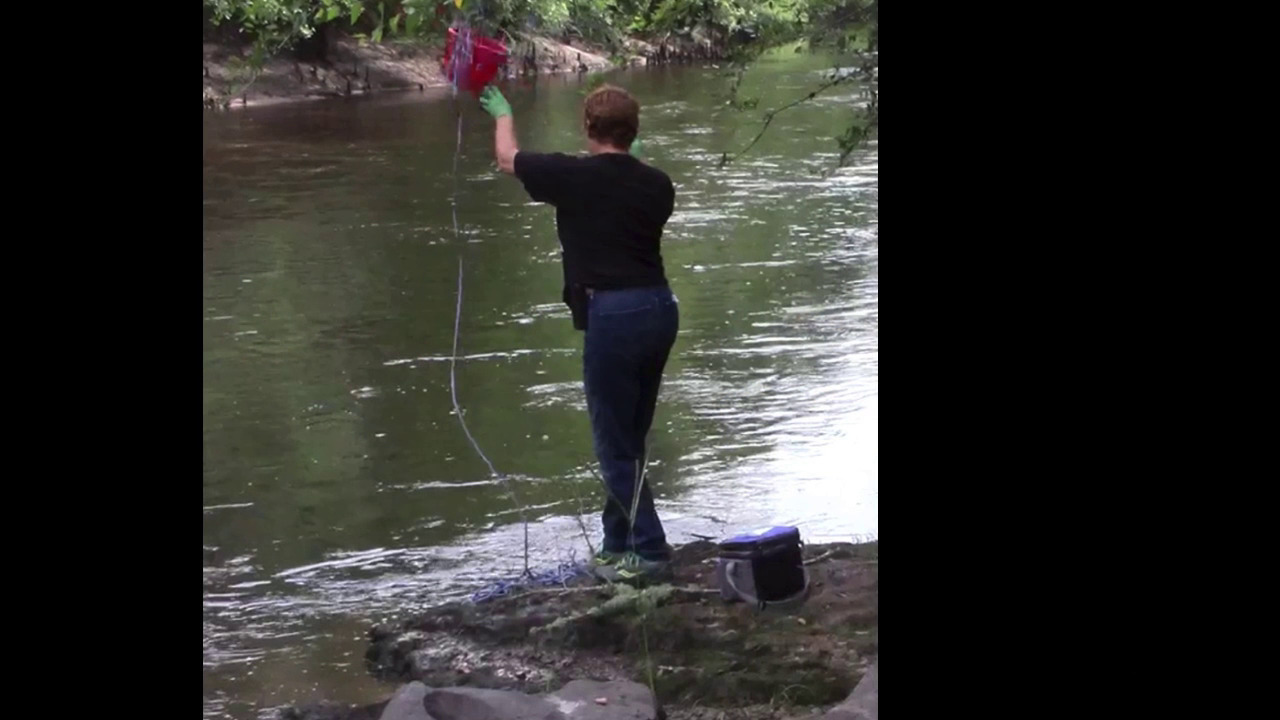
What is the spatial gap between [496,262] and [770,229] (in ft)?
10.2

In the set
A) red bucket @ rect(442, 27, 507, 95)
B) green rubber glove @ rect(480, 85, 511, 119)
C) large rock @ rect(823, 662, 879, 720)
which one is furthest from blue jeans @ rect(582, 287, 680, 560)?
large rock @ rect(823, 662, 879, 720)

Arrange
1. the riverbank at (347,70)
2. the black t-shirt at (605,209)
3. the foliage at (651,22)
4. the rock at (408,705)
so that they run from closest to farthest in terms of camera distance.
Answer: the rock at (408,705), the black t-shirt at (605,209), the foliage at (651,22), the riverbank at (347,70)

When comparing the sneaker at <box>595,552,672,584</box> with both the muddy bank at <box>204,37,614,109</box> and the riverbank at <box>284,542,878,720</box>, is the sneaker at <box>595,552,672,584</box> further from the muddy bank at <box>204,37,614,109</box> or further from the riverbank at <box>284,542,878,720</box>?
the muddy bank at <box>204,37,614,109</box>

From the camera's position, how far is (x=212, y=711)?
514 centimetres

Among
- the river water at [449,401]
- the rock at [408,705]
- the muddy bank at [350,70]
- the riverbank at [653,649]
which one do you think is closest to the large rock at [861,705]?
the riverbank at [653,649]

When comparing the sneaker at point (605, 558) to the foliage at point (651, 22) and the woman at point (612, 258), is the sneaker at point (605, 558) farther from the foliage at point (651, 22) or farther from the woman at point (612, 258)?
the foliage at point (651, 22)

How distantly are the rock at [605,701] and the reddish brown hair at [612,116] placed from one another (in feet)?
5.80

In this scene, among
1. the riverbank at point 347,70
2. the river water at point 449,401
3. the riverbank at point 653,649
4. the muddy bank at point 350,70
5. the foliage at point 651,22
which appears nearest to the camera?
the riverbank at point 653,649

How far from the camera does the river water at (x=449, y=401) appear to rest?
250 inches

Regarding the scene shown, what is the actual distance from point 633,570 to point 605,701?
105cm
